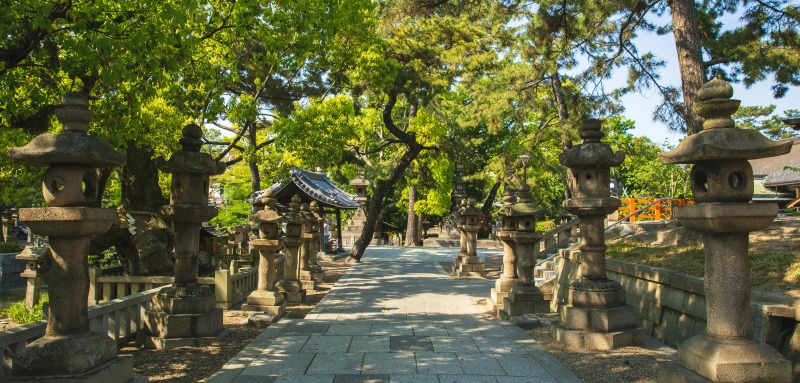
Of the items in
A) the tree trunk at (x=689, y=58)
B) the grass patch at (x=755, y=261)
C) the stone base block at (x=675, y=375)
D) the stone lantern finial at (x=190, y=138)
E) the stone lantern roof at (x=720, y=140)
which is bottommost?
the stone base block at (x=675, y=375)

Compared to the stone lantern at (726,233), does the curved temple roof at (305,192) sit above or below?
above

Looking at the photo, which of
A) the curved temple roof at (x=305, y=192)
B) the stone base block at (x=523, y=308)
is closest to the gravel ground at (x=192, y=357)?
the stone base block at (x=523, y=308)

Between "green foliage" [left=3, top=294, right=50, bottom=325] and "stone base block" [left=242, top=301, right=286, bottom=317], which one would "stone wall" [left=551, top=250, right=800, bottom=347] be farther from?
"green foliage" [left=3, top=294, right=50, bottom=325]

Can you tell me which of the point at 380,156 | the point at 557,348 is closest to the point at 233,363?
the point at 557,348

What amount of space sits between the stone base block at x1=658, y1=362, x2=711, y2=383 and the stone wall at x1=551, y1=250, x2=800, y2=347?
119 cm

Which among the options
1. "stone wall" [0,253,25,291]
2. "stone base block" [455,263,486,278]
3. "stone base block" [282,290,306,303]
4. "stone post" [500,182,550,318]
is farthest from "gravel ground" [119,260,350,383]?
"stone wall" [0,253,25,291]

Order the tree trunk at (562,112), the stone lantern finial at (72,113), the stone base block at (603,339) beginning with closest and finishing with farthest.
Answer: the stone lantern finial at (72,113), the stone base block at (603,339), the tree trunk at (562,112)

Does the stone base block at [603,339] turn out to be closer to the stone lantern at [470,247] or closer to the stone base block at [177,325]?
the stone base block at [177,325]

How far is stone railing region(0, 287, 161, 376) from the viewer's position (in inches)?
169

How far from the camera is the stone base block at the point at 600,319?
6589mm

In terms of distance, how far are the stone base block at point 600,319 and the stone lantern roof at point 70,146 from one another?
226 inches

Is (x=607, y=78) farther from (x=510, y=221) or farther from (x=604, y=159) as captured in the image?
(x=604, y=159)

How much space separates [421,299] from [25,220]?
843 cm

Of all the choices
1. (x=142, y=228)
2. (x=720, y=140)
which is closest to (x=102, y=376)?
(x=720, y=140)
